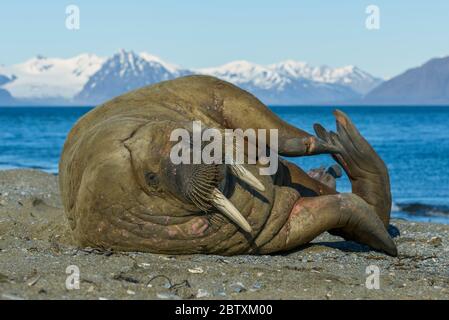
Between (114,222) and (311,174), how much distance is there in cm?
238

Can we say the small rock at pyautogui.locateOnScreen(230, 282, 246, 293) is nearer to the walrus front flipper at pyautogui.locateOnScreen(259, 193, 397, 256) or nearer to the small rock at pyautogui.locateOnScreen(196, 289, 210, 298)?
the small rock at pyautogui.locateOnScreen(196, 289, 210, 298)

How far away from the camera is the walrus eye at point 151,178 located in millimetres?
5719

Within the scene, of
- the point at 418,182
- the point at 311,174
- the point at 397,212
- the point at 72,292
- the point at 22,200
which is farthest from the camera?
the point at 418,182

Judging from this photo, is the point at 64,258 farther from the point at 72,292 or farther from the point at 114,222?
the point at 72,292

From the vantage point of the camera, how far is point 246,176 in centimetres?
576

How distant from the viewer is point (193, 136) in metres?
5.83

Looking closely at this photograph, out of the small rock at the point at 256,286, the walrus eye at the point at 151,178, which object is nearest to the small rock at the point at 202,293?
the small rock at the point at 256,286

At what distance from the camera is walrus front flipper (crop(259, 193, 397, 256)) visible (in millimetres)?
6488

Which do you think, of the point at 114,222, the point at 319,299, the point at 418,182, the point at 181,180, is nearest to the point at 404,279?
the point at 319,299

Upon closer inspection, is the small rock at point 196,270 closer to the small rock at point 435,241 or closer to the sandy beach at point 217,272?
the sandy beach at point 217,272

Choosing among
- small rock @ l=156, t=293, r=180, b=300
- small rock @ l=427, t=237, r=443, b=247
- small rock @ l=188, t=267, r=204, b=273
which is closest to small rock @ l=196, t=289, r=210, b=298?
small rock @ l=156, t=293, r=180, b=300

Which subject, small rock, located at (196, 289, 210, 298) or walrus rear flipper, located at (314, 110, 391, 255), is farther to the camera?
walrus rear flipper, located at (314, 110, 391, 255)

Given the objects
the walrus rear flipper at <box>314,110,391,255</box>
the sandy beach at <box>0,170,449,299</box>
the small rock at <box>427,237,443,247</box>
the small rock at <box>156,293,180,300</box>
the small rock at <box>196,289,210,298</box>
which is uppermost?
the walrus rear flipper at <box>314,110,391,255</box>

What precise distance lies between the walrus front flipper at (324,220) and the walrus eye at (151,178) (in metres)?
1.16
